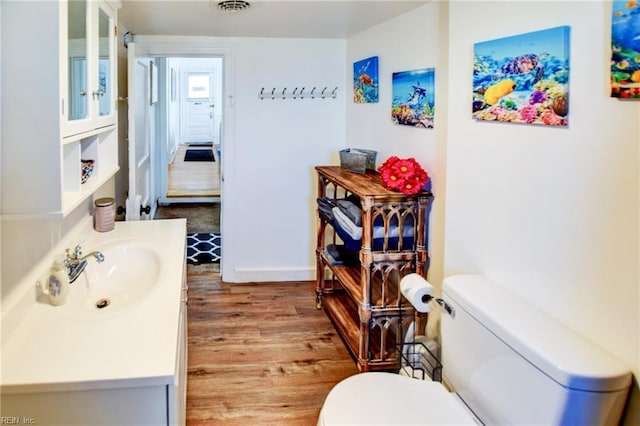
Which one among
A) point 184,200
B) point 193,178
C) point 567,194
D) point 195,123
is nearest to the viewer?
point 567,194

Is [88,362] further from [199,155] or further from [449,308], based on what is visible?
[199,155]

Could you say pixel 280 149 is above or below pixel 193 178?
above

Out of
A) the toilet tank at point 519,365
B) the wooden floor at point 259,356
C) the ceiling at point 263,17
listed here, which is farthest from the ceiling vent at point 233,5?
the wooden floor at point 259,356

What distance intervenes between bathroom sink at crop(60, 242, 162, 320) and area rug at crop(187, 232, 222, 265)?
230 cm

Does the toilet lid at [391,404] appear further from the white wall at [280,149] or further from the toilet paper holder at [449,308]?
the white wall at [280,149]

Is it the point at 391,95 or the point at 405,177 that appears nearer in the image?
the point at 405,177

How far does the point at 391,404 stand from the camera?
63.1 inches

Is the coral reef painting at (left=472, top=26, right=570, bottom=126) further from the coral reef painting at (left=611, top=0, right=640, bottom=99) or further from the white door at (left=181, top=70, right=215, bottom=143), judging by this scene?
the white door at (left=181, top=70, right=215, bottom=143)

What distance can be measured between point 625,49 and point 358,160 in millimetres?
1993

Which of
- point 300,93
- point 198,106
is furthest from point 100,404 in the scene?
point 198,106

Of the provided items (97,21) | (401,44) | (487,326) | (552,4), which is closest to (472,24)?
(552,4)

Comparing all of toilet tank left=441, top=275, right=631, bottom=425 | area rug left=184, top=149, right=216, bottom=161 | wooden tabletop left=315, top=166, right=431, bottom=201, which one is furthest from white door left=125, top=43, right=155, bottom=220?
area rug left=184, top=149, right=216, bottom=161

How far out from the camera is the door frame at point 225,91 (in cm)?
372

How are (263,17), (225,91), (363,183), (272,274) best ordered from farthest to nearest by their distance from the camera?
(272,274), (225,91), (263,17), (363,183)
